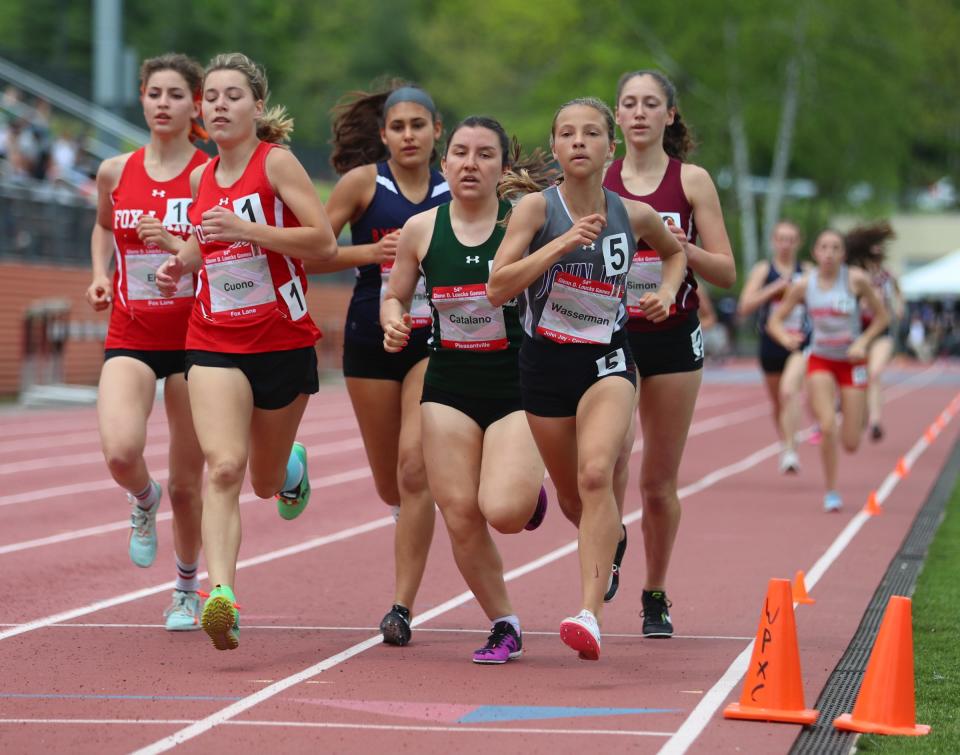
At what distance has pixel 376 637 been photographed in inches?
292

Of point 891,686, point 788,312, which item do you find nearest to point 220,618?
point 891,686

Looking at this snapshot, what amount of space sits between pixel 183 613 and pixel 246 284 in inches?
63.8

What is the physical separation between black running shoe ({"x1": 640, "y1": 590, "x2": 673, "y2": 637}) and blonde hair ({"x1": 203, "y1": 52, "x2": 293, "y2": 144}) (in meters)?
2.54

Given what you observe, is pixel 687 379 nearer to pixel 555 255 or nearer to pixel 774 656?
pixel 555 255

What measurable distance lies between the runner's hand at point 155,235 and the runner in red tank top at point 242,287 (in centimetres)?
6

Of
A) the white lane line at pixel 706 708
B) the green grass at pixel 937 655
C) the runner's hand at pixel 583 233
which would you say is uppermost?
the runner's hand at pixel 583 233

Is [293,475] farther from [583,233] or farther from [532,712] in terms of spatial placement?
[532,712]

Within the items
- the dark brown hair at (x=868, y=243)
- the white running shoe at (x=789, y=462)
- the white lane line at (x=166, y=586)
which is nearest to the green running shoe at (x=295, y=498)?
the white lane line at (x=166, y=586)

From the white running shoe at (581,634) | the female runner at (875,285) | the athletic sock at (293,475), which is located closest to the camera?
the white running shoe at (581,634)

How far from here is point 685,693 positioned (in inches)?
244

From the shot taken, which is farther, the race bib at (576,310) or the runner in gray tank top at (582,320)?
the race bib at (576,310)

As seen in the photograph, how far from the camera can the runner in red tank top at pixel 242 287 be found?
676cm

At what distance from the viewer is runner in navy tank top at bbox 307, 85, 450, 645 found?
7195 mm

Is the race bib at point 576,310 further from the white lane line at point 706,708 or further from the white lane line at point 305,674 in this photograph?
the white lane line at point 305,674
